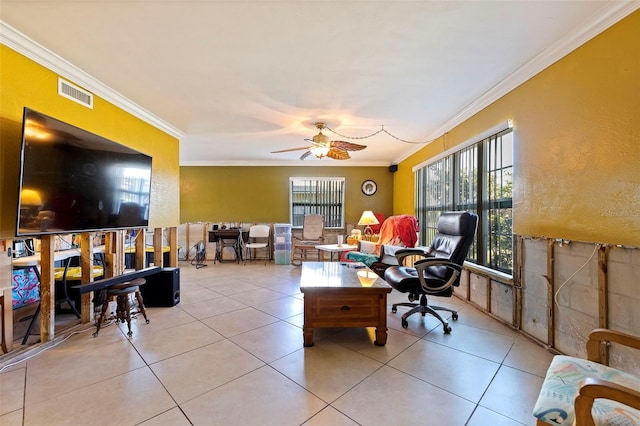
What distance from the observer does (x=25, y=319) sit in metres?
2.67

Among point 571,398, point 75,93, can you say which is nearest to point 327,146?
point 75,93

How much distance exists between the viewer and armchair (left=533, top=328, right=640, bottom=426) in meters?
0.85

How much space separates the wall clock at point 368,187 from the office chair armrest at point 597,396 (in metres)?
5.68

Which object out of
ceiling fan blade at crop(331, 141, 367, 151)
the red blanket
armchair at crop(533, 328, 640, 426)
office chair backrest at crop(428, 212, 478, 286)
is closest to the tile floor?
armchair at crop(533, 328, 640, 426)

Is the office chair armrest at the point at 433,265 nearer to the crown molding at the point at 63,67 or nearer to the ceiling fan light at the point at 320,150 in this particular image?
the ceiling fan light at the point at 320,150

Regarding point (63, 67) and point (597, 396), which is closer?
point (597, 396)

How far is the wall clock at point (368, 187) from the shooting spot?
645 centimetres

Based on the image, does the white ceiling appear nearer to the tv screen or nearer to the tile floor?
the tv screen

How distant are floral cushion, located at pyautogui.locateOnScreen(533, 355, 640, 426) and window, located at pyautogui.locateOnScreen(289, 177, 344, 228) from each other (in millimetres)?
5399

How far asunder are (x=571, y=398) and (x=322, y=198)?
18.8 ft

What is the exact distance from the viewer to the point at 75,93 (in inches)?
93.7

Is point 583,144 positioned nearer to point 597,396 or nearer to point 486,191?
point 486,191

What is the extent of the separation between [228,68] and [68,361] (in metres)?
2.60

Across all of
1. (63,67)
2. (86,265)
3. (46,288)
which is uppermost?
(63,67)
